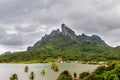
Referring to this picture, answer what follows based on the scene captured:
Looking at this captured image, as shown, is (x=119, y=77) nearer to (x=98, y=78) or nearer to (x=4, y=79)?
(x=98, y=78)

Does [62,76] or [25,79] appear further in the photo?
[25,79]

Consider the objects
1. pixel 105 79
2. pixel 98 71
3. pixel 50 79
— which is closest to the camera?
pixel 105 79

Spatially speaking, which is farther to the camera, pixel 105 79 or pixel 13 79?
pixel 13 79

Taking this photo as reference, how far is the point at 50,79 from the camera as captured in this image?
177 metres

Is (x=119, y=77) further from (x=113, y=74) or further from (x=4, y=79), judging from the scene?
(x=4, y=79)

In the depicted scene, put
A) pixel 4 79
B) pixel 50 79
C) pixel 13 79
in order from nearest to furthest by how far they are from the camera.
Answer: pixel 13 79
pixel 50 79
pixel 4 79

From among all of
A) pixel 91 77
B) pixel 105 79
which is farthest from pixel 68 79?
pixel 105 79

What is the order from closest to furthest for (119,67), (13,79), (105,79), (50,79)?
(105,79), (119,67), (13,79), (50,79)

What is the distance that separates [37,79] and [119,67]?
250ft

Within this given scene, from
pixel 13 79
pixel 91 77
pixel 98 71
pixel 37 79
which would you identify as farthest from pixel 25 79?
pixel 91 77

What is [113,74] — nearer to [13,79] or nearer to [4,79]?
[13,79]

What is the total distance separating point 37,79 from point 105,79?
79946 mm

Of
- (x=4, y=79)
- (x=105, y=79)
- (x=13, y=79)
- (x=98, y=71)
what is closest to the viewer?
(x=105, y=79)

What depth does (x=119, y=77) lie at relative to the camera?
10956cm
